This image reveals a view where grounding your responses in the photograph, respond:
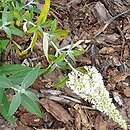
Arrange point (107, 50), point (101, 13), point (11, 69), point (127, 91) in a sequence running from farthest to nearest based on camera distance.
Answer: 1. point (101, 13)
2. point (107, 50)
3. point (127, 91)
4. point (11, 69)

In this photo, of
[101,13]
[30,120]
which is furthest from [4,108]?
[101,13]

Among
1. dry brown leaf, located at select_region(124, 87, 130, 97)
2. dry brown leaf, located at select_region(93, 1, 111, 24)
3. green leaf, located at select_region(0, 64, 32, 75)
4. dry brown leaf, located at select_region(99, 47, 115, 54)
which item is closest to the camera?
green leaf, located at select_region(0, 64, 32, 75)

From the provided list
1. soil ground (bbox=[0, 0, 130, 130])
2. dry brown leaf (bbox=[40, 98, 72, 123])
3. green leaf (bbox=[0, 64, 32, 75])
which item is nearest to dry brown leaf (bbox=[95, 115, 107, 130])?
soil ground (bbox=[0, 0, 130, 130])

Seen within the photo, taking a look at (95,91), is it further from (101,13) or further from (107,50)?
(101,13)

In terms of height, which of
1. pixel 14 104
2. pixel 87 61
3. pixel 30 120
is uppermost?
pixel 14 104

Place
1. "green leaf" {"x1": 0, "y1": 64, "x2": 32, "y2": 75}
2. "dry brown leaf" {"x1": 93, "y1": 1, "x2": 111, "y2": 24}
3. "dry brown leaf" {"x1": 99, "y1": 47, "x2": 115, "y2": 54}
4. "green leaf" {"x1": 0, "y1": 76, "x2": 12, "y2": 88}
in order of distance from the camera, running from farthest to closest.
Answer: "dry brown leaf" {"x1": 93, "y1": 1, "x2": 111, "y2": 24}, "dry brown leaf" {"x1": 99, "y1": 47, "x2": 115, "y2": 54}, "green leaf" {"x1": 0, "y1": 64, "x2": 32, "y2": 75}, "green leaf" {"x1": 0, "y1": 76, "x2": 12, "y2": 88}

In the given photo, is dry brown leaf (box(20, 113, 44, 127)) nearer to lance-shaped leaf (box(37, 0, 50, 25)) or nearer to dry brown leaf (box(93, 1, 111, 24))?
lance-shaped leaf (box(37, 0, 50, 25))

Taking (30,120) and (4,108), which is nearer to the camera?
(4,108)

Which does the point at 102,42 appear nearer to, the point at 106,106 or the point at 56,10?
the point at 56,10
